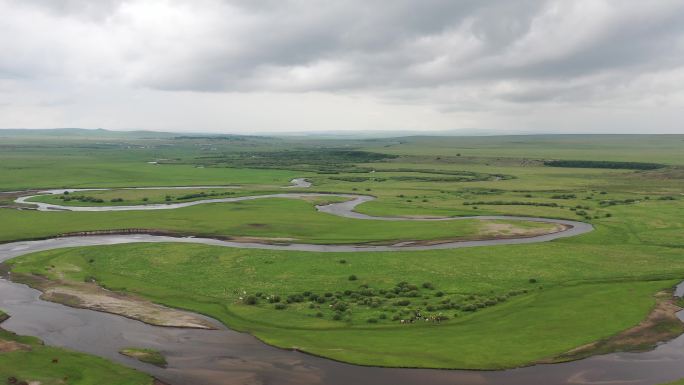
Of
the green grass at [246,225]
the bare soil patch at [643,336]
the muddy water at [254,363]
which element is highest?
the green grass at [246,225]

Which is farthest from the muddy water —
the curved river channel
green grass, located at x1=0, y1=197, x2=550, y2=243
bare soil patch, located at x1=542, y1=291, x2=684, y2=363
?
green grass, located at x1=0, y1=197, x2=550, y2=243

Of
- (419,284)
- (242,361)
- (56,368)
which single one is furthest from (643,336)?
(56,368)

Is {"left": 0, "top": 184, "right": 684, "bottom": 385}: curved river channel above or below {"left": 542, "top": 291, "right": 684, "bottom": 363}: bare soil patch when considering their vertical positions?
below

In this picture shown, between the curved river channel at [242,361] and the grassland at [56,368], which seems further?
the curved river channel at [242,361]

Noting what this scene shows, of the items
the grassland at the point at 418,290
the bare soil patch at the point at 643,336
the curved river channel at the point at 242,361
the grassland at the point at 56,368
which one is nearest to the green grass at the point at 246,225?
the grassland at the point at 418,290

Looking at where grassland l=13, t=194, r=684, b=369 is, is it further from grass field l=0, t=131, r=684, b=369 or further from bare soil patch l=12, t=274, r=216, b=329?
bare soil patch l=12, t=274, r=216, b=329

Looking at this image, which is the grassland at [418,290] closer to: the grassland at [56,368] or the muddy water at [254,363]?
the muddy water at [254,363]

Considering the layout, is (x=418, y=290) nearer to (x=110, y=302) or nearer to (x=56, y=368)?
(x=110, y=302)

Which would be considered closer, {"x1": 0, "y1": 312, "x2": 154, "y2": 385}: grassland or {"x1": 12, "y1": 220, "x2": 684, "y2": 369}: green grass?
{"x1": 0, "y1": 312, "x2": 154, "y2": 385}: grassland

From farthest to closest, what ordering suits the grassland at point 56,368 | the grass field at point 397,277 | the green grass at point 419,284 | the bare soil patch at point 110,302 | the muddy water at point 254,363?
the bare soil patch at point 110,302 → the grass field at point 397,277 → the green grass at point 419,284 → the muddy water at point 254,363 → the grassland at point 56,368

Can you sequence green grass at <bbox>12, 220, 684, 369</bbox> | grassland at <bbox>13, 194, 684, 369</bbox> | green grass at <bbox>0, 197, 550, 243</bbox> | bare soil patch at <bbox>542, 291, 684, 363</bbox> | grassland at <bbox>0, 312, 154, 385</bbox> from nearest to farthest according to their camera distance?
grassland at <bbox>0, 312, 154, 385</bbox>
bare soil patch at <bbox>542, 291, 684, 363</bbox>
green grass at <bbox>12, 220, 684, 369</bbox>
grassland at <bbox>13, 194, 684, 369</bbox>
green grass at <bbox>0, 197, 550, 243</bbox>
